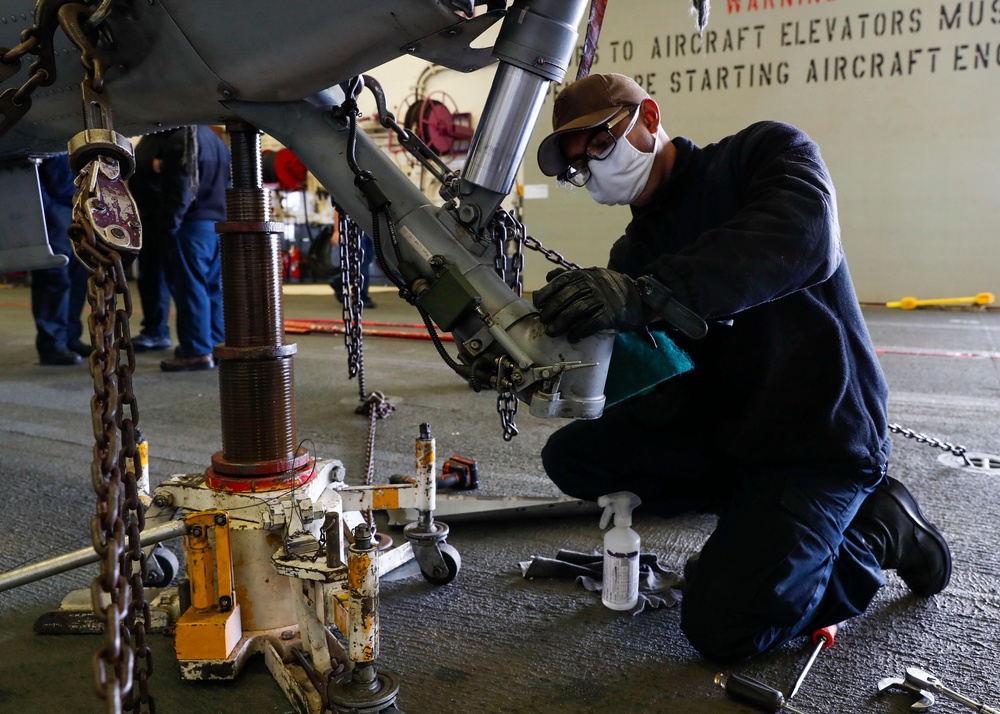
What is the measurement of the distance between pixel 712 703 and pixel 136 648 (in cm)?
102

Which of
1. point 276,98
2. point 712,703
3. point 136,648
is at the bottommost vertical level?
point 712,703

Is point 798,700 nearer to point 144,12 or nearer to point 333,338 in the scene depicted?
point 144,12

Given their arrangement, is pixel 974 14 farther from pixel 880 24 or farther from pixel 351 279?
pixel 351 279

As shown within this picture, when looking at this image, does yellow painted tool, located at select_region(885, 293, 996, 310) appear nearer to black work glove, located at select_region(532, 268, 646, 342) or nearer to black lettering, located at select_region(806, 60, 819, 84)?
black lettering, located at select_region(806, 60, 819, 84)

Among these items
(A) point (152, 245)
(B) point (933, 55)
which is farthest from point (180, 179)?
(B) point (933, 55)

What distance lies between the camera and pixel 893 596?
1.85m

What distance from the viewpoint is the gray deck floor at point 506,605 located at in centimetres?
147

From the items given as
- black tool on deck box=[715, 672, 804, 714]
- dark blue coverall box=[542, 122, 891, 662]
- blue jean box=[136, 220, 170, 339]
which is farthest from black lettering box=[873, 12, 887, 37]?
black tool on deck box=[715, 672, 804, 714]

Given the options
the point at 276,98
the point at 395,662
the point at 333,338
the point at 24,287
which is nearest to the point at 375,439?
the point at 395,662

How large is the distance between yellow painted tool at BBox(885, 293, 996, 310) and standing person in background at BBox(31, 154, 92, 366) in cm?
778

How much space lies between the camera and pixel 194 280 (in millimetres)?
4770

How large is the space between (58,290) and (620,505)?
15.3ft

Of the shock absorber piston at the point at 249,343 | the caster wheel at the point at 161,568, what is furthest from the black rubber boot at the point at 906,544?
the caster wheel at the point at 161,568

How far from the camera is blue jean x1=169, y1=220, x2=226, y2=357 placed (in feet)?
15.3
